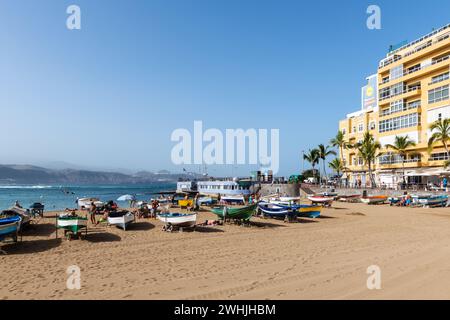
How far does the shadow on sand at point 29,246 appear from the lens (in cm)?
1356

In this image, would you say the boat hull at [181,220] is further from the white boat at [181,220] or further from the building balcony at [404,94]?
the building balcony at [404,94]

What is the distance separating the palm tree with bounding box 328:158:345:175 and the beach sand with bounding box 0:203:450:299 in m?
44.1

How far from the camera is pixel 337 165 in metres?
61.8

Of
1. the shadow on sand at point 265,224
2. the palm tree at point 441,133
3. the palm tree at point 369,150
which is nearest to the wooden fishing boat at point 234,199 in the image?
the shadow on sand at point 265,224

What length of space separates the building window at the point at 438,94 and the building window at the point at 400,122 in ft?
9.35

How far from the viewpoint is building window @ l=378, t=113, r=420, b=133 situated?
4441 cm

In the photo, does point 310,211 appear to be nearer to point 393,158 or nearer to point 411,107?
point 393,158

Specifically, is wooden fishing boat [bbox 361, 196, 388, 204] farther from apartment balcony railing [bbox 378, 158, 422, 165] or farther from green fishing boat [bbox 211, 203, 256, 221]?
green fishing boat [bbox 211, 203, 256, 221]

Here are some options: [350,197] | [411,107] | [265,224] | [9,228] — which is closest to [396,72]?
[411,107]

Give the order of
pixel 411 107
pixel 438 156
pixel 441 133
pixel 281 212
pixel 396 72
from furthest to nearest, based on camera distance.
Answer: pixel 396 72
pixel 411 107
pixel 438 156
pixel 441 133
pixel 281 212

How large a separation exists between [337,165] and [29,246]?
58170 mm

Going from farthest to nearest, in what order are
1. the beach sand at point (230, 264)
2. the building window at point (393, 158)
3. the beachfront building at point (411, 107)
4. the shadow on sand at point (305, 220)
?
1. the building window at point (393, 158)
2. the beachfront building at point (411, 107)
3. the shadow on sand at point (305, 220)
4. the beach sand at point (230, 264)

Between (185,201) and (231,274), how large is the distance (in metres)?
24.0
